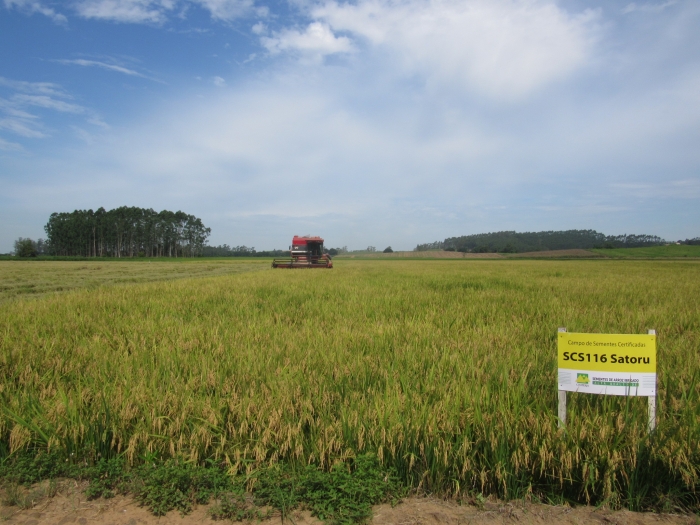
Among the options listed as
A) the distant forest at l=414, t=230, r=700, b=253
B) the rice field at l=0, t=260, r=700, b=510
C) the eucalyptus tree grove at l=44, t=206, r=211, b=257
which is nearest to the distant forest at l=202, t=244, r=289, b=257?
the eucalyptus tree grove at l=44, t=206, r=211, b=257

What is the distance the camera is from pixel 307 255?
3017cm

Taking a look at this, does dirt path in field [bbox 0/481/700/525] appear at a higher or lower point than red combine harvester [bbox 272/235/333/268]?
lower

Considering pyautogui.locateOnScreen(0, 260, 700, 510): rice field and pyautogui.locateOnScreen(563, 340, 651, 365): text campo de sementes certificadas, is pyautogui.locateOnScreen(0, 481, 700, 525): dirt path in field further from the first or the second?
pyautogui.locateOnScreen(563, 340, 651, 365): text campo de sementes certificadas

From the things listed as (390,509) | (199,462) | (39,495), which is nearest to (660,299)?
(390,509)

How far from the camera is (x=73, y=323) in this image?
500 centimetres

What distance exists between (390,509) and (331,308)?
4.92 metres

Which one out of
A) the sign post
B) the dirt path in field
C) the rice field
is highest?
the sign post

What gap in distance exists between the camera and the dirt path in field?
1778mm

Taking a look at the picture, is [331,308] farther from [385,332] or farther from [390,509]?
[390,509]

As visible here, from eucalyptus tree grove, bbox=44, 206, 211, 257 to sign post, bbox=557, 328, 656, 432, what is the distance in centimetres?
10571

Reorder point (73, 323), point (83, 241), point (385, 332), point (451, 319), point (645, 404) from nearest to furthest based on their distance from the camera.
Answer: point (645, 404), point (385, 332), point (73, 323), point (451, 319), point (83, 241)

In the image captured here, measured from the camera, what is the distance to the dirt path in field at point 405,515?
5.83 feet

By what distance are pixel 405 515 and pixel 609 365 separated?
4.52 ft

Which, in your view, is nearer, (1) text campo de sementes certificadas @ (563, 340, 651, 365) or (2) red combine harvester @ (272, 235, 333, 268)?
(1) text campo de sementes certificadas @ (563, 340, 651, 365)
